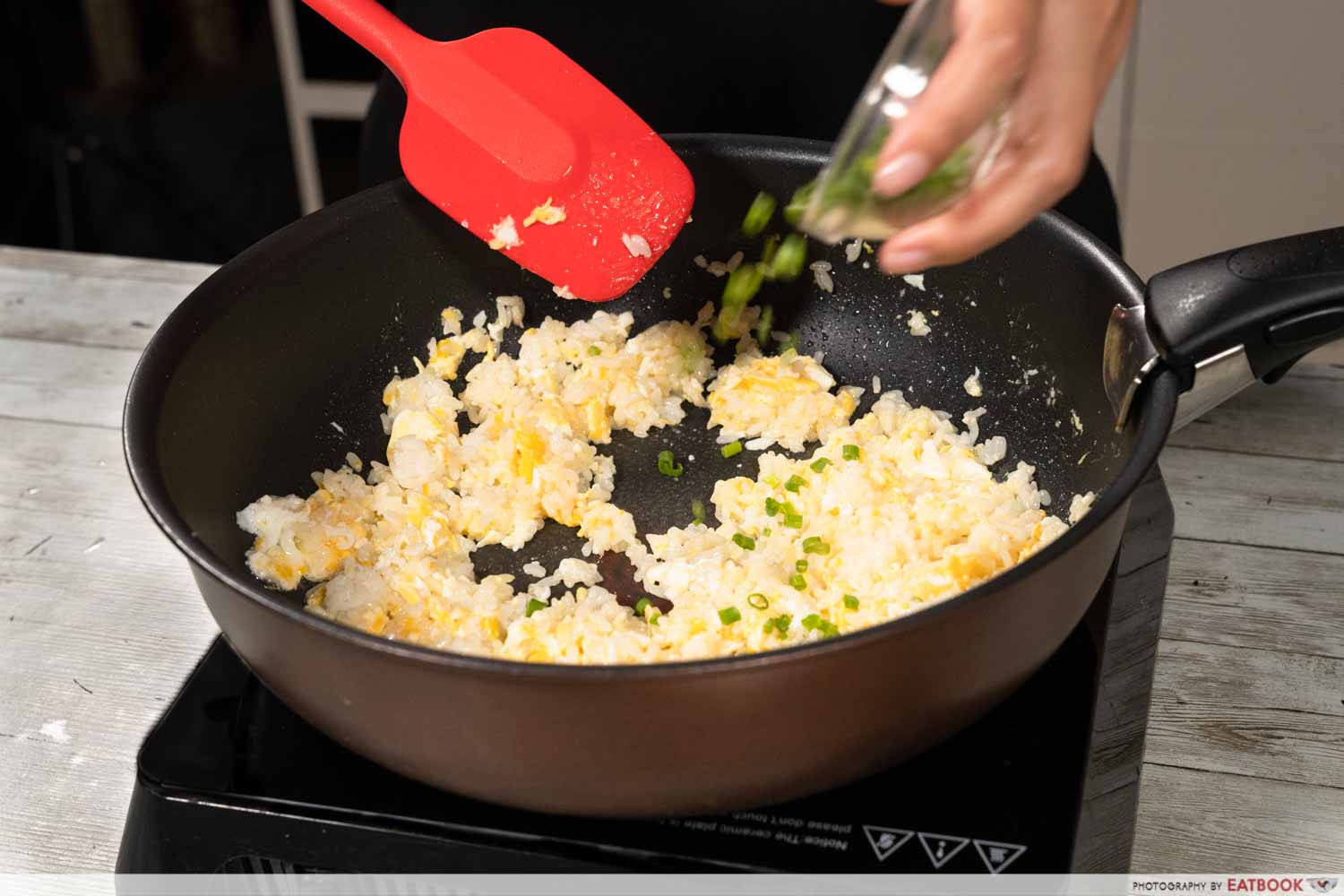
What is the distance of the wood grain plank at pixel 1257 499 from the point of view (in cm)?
133

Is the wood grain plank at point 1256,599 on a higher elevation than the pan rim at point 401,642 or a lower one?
lower

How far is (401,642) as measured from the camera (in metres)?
0.81

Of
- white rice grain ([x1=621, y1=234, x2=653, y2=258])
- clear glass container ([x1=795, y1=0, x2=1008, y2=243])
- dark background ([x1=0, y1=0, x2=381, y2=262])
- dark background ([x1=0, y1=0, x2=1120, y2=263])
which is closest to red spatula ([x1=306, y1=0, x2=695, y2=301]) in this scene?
white rice grain ([x1=621, y1=234, x2=653, y2=258])

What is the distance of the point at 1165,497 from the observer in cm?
124

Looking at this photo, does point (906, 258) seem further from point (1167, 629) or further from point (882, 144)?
point (1167, 629)

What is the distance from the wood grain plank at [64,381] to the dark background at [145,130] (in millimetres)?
1744

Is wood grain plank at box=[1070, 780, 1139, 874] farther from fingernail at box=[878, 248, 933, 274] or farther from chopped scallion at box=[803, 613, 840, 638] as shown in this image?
fingernail at box=[878, 248, 933, 274]

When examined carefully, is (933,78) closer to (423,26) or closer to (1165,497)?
(1165,497)

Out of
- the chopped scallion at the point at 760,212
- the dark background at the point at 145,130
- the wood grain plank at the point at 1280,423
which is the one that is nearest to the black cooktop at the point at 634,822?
the wood grain plank at the point at 1280,423

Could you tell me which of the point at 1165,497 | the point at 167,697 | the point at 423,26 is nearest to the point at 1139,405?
the point at 1165,497

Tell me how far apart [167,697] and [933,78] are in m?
0.87

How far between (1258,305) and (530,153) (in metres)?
0.72

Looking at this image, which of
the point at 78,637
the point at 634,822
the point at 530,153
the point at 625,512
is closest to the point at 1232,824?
the point at 634,822

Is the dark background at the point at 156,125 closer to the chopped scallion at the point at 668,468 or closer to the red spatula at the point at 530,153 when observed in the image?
the red spatula at the point at 530,153
